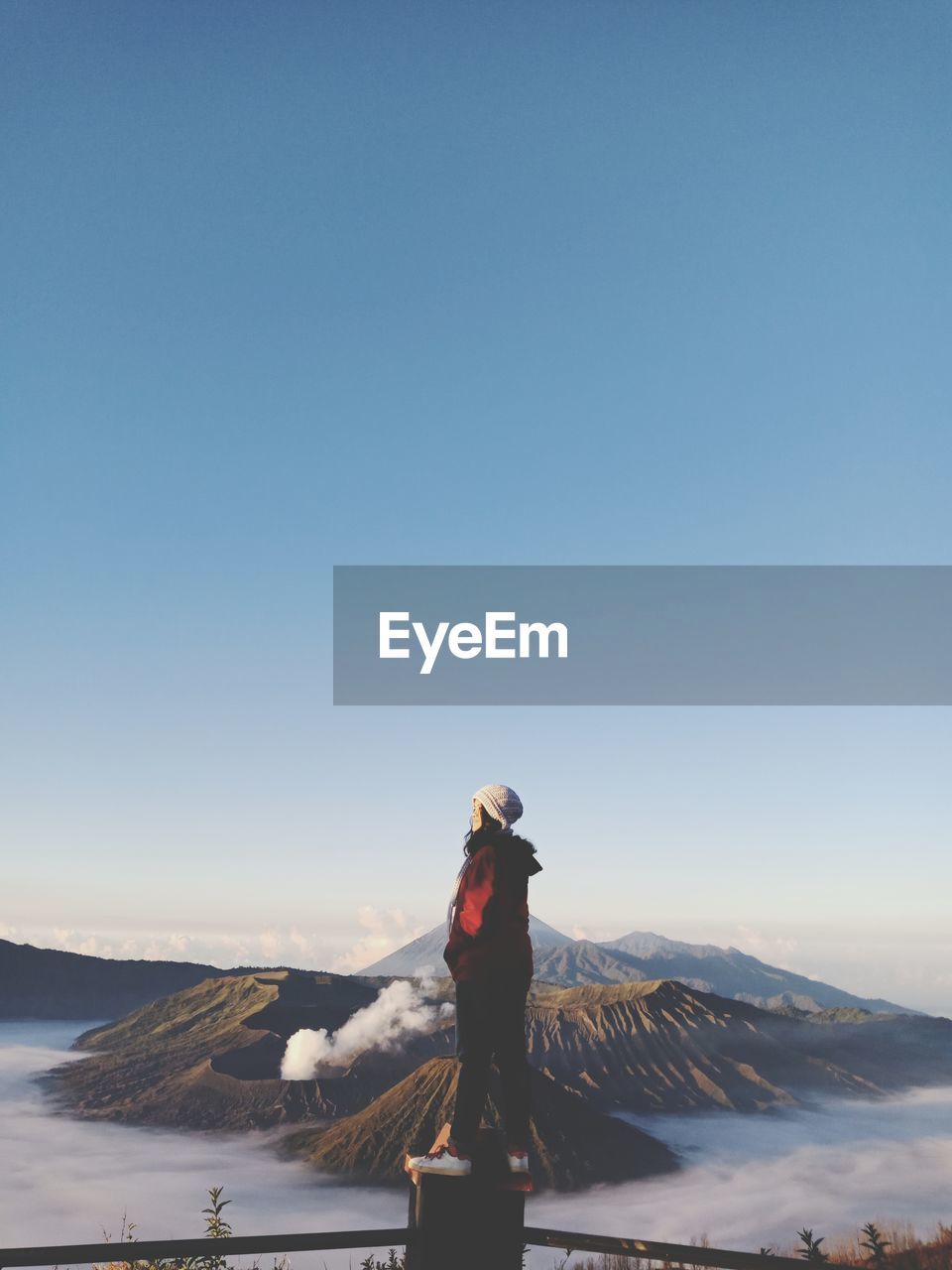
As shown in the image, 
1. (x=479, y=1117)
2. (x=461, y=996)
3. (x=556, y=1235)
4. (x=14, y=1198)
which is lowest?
Answer: (x=14, y=1198)

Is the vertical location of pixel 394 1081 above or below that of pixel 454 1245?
below

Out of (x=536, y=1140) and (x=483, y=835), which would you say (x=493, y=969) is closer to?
(x=483, y=835)

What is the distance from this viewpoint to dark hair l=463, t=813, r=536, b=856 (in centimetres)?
367

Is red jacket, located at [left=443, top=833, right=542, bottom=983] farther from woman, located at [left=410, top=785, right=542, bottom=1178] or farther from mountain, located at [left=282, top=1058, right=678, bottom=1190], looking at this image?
Answer: mountain, located at [left=282, top=1058, right=678, bottom=1190]

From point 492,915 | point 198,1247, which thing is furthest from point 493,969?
point 198,1247

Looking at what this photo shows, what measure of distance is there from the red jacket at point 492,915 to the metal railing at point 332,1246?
790 mm

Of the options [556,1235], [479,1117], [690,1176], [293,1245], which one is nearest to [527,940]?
[479,1117]

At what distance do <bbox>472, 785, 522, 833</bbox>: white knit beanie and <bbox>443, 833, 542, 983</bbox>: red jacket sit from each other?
0.06m

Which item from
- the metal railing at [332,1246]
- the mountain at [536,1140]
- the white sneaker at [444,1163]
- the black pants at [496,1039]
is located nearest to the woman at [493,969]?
the black pants at [496,1039]

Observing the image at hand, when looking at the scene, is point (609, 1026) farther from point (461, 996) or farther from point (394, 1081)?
point (461, 996)

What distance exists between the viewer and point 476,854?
3.64 meters

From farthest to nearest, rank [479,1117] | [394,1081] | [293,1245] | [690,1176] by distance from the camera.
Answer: [394,1081], [690,1176], [479,1117], [293,1245]

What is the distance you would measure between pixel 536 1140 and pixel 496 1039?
6538 inches

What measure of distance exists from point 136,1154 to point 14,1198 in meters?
20.2
